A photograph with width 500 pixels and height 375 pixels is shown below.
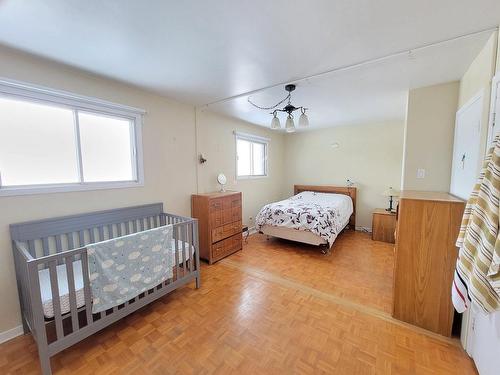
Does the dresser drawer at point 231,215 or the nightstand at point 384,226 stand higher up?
the dresser drawer at point 231,215

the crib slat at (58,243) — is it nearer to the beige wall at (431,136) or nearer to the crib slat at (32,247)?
the crib slat at (32,247)

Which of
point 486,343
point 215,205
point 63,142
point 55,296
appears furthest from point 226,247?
point 486,343

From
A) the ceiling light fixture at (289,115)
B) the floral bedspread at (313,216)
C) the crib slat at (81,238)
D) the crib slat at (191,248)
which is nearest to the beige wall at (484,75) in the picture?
the ceiling light fixture at (289,115)

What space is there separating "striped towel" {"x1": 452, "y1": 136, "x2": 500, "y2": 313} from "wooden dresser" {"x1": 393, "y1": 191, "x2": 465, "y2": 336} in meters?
0.59

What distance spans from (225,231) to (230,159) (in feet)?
4.61

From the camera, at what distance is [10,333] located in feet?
5.84

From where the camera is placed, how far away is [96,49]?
170cm

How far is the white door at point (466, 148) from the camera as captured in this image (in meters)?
1.67

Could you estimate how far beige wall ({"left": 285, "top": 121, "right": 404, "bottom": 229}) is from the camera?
4.27 meters

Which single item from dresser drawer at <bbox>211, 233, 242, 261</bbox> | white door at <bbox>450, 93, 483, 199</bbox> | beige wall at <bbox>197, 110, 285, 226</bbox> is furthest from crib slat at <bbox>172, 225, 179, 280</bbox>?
white door at <bbox>450, 93, 483, 199</bbox>

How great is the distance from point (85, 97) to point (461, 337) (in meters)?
4.03

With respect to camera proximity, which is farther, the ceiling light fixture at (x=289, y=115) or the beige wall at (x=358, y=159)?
the beige wall at (x=358, y=159)

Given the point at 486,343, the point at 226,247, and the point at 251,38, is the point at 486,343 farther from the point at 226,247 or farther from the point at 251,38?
the point at 226,247

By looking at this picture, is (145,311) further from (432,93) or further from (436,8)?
(432,93)
